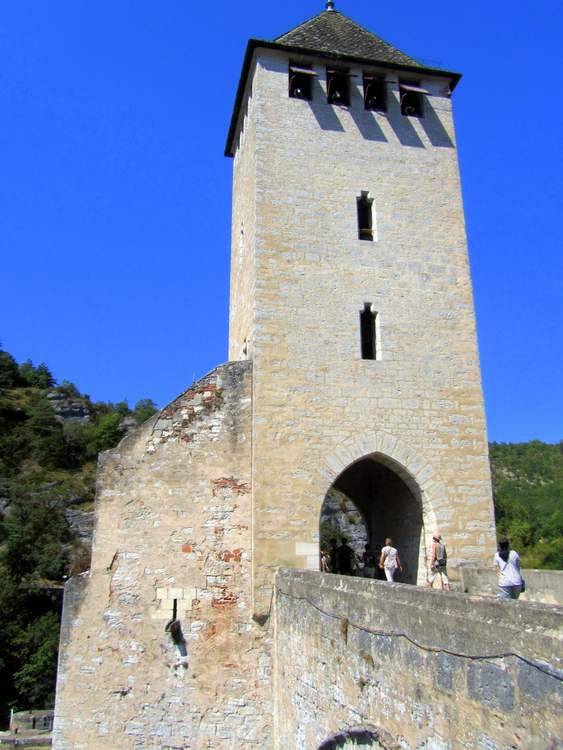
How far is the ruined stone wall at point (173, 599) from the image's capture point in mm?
10320

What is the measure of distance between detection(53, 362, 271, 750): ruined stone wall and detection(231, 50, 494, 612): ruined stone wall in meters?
0.56

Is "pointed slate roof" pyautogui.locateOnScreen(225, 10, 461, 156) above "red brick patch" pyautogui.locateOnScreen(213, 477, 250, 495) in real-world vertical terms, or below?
above

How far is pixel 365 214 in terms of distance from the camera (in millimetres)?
13977

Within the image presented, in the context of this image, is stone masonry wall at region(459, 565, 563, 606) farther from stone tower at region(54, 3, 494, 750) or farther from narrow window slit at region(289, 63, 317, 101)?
narrow window slit at region(289, 63, 317, 101)

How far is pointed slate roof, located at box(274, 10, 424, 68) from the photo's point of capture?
14914mm

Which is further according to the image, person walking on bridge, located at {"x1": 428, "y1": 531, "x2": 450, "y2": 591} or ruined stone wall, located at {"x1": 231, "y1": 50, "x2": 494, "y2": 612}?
ruined stone wall, located at {"x1": 231, "y1": 50, "x2": 494, "y2": 612}

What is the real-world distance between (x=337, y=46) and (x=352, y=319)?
274 inches

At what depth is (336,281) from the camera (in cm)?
1299

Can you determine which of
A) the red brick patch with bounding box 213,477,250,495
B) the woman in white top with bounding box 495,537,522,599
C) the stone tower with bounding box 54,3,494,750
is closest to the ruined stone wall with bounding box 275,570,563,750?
the woman in white top with bounding box 495,537,522,599

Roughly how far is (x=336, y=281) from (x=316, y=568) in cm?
550

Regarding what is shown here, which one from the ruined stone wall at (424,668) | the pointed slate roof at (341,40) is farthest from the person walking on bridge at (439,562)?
the pointed slate roof at (341,40)

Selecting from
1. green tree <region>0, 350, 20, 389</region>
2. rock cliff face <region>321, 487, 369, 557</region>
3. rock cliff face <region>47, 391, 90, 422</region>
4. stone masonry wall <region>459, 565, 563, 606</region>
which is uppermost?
green tree <region>0, 350, 20, 389</region>

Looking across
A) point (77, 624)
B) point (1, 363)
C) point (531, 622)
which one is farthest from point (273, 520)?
point (1, 363)

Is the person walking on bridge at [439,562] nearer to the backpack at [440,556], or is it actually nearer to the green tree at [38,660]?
the backpack at [440,556]
